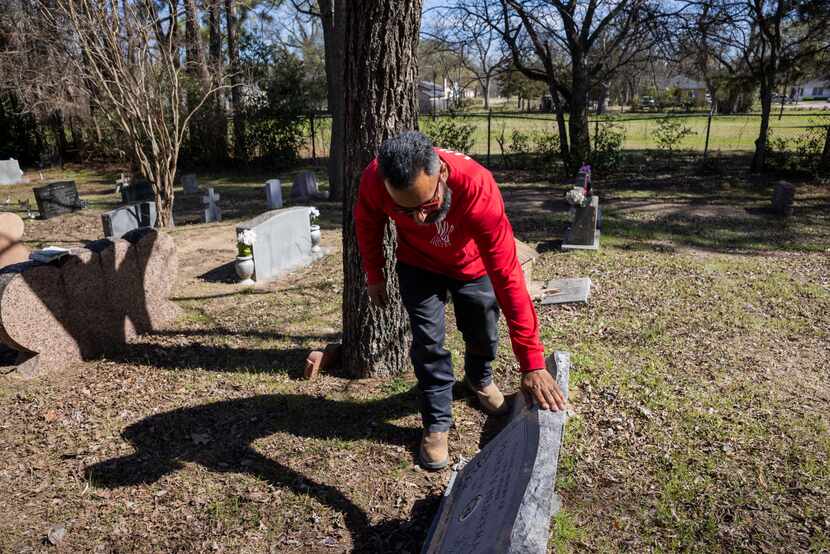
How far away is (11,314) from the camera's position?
416 cm

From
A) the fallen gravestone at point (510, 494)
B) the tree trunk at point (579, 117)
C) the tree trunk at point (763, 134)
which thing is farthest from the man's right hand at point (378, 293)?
the tree trunk at point (763, 134)

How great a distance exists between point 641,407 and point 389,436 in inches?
63.9

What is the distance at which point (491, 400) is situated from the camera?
142 inches

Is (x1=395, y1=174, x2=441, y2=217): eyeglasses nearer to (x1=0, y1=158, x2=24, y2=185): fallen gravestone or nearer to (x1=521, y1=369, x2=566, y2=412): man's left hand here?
(x1=521, y1=369, x2=566, y2=412): man's left hand

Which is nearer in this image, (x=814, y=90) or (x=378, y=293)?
(x=378, y=293)

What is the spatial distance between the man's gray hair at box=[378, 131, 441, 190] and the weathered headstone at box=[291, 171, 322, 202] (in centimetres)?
997

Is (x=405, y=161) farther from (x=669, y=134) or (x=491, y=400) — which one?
(x=669, y=134)

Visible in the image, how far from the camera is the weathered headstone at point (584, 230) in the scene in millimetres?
7449

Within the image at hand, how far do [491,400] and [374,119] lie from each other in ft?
6.22

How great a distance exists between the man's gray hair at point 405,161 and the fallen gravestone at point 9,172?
17177mm

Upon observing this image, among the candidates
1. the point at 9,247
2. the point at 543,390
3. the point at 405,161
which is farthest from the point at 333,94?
the point at 543,390

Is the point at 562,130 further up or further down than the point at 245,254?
further up

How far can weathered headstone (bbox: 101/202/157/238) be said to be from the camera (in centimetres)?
865

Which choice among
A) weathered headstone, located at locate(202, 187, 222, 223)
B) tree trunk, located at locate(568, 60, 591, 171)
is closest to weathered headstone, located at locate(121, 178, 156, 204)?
weathered headstone, located at locate(202, 187, 222, 223)
